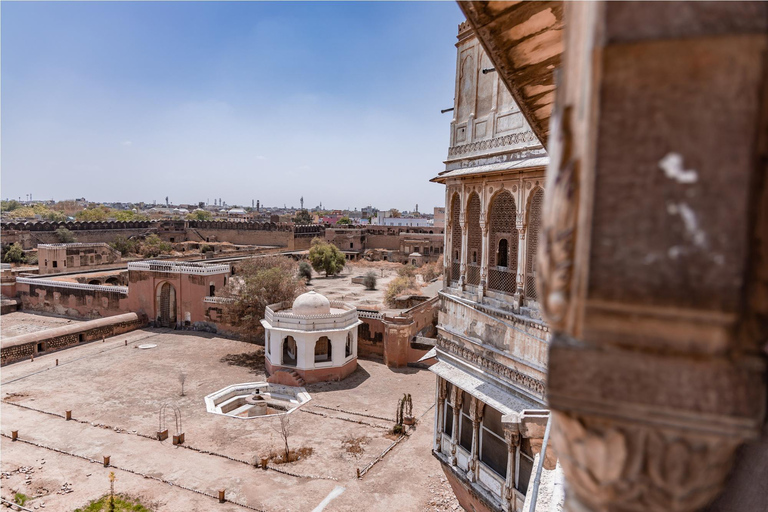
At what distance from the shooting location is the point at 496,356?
5734mm

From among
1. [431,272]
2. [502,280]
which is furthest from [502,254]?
[431,272]

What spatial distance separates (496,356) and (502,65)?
408 centimetres

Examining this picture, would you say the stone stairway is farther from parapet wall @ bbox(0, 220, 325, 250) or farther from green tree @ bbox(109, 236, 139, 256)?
Answer: green tree @ bbox(109, 236, 139, 256)

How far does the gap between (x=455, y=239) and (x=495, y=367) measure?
2.12 meters

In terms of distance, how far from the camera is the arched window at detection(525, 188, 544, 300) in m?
5.59

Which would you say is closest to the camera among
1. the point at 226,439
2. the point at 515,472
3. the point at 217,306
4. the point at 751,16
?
the point at 751,16

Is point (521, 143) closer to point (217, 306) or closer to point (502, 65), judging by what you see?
point (502, 65)

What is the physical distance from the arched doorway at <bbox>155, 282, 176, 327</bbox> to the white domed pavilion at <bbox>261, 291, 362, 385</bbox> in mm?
7647

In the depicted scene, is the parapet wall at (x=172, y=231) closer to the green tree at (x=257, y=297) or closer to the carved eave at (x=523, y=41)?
the green tree at (x=257, y=297)

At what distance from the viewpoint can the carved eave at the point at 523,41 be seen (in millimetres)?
1914

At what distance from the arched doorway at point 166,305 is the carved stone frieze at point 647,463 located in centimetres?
2289

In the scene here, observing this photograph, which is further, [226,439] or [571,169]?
[226,439]

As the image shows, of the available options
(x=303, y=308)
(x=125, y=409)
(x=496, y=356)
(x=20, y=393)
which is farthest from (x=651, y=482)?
(x=20, y=393)

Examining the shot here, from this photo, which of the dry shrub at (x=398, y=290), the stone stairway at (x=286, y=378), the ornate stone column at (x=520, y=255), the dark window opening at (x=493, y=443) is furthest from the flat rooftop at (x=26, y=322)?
the ornate stone column at (x=520, y=255)
